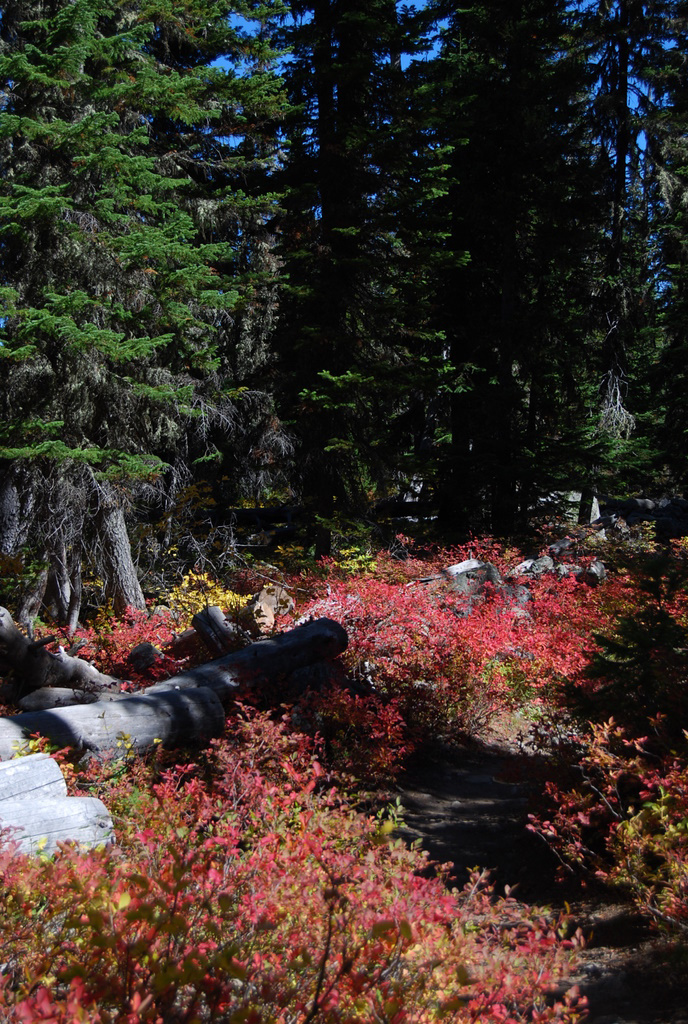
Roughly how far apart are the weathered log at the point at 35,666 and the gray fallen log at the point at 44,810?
8.11ft

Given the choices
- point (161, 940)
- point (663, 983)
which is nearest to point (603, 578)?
point (663, 983)

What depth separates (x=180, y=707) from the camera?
19.6ft

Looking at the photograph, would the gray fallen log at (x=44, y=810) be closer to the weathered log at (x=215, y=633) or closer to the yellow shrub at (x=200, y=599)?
the weathered log at (x=215, y=633)

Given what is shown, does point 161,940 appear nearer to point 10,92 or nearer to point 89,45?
point 89,45

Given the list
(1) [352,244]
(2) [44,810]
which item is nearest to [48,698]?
(2) [44,810]

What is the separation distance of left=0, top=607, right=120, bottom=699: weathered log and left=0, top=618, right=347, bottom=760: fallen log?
63cm

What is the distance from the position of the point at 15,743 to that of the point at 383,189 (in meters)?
11.6

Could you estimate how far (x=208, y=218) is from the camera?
14.6 meters

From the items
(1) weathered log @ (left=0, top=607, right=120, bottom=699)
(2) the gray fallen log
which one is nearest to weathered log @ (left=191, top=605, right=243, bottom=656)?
(1) weathered log @ (left=0, top=607, right=120, bottom=699)

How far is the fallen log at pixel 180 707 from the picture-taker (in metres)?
5.27

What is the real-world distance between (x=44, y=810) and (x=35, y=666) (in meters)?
3.06

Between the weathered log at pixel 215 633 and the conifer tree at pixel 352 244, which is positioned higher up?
the conifer tree at pixel 352 244

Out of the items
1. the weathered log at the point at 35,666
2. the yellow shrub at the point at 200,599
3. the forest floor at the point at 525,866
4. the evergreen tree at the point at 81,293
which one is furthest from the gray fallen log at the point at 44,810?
the evergreen tree at the point at 81,293

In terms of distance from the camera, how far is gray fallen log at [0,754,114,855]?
12.4 ft
